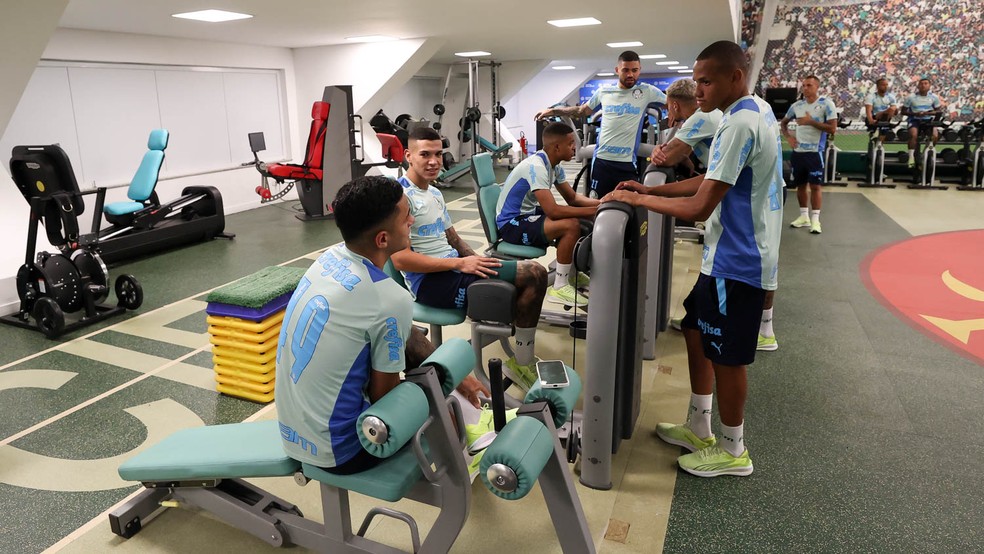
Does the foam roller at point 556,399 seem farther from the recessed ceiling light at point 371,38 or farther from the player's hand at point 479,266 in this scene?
the recessed ceiling light at point 371,38

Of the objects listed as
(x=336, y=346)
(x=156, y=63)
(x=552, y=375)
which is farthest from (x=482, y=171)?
(x=156, y=63)

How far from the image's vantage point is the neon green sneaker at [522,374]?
322cm

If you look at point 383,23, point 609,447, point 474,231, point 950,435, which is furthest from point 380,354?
point 383,23

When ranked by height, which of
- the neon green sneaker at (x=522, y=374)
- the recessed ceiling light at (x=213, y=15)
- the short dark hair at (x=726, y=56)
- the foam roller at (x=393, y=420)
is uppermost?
→ the recessed ceiling light at (x=213, y=15)

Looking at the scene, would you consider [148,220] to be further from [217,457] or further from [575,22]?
[575,22]

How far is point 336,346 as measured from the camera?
1.68m

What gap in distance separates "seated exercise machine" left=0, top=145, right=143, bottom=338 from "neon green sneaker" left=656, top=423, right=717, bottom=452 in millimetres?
3869

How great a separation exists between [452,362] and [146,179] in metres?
5.46

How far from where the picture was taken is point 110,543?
221 centimetres

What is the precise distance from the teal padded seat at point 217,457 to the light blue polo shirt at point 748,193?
5.45 ft

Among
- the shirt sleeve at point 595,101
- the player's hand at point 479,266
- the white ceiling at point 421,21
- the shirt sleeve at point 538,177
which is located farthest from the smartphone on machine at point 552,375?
the white ceiling at point 421,21

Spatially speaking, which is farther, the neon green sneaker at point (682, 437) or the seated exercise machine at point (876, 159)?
the seated exercise machine at point (876, 159)

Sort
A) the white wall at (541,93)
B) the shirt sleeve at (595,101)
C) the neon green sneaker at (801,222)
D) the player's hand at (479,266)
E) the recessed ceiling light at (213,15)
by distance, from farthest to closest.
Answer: the white wall at (541,93)
the neon green sneaker at (801,222)
the recessed ceiling light at (213,15)
the shirt sleeve at (595,101)
the player's hand at (479,266)

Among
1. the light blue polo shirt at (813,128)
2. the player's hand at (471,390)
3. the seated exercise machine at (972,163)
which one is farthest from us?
the seated exercise machine at (972,163)
